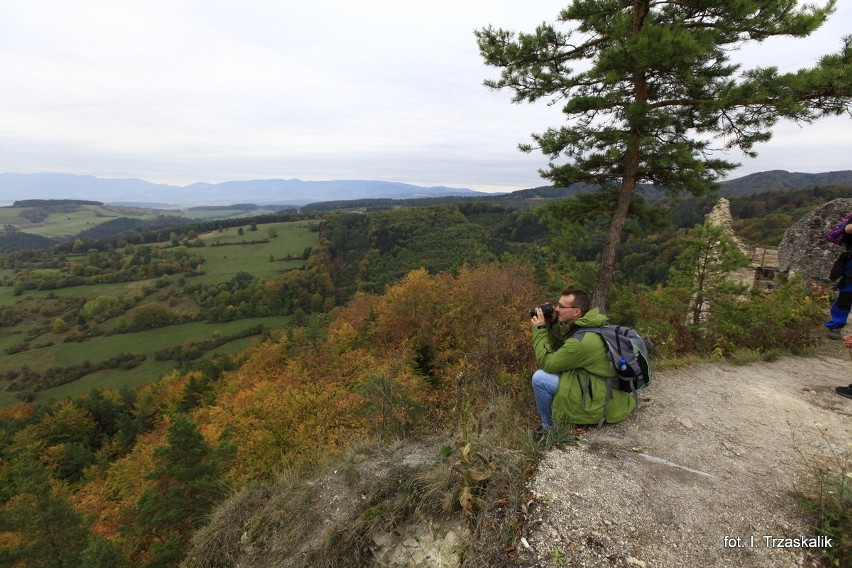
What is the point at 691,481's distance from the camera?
350 cm

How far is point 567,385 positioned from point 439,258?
81387 mm

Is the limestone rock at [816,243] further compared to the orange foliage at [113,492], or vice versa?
the orange foliage at [113,492]

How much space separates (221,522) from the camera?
5340mm

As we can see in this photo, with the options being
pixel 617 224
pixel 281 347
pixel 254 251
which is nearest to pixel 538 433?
pixel 617 224

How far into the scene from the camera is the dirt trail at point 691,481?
9.30 feet

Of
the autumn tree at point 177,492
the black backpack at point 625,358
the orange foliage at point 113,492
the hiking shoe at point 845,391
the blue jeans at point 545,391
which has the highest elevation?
the black backpack at point 625,358

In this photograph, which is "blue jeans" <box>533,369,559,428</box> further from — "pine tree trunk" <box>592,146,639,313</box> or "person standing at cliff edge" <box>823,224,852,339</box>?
"pine tree trunk" <box>592,146,639,313</box>

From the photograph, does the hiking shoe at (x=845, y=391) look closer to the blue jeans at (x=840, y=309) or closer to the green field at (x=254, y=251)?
the blue jeans at (x=840, y=309)

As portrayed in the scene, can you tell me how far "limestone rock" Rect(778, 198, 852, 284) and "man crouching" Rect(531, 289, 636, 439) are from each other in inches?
412

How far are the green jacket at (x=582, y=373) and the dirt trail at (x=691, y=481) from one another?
34 centimetres

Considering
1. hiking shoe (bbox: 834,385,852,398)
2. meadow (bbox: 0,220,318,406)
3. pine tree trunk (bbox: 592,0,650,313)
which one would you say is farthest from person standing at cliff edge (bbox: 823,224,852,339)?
meadow (bbox: 0,220,318,406)

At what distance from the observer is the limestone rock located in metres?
10.6

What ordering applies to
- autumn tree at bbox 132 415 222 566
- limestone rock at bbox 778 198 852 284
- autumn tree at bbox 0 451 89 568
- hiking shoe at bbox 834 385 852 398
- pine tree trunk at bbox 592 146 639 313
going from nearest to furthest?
hiking shoe at bbox 834 385 852 398 → pine tree trunk at bbox 592 146 639 313 → limestone rock at bbox 778 198 852 284 → autumn tree at bbox 132 415 222 566 → autumn tree at bbox 0 451 89 568

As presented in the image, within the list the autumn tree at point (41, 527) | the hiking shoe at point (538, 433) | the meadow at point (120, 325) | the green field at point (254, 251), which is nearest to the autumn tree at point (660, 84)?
the hiking shoe at point (538, 433)
